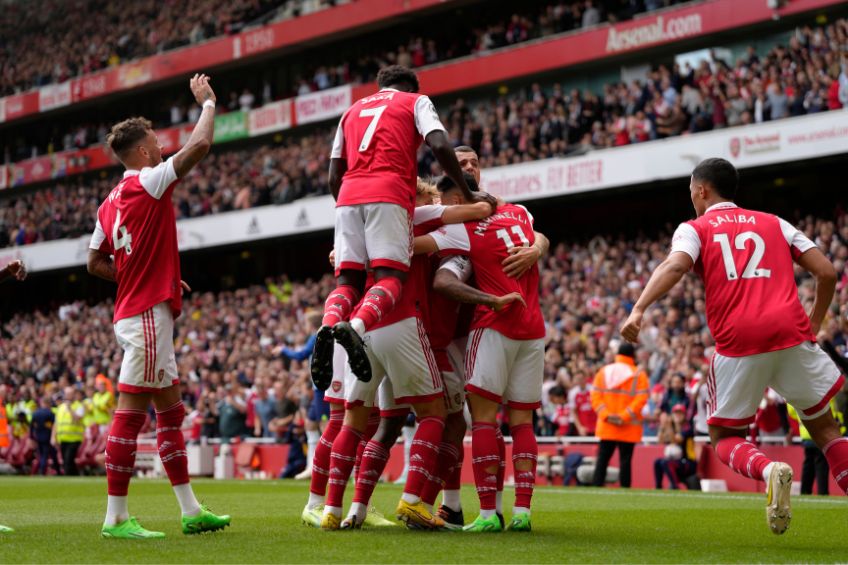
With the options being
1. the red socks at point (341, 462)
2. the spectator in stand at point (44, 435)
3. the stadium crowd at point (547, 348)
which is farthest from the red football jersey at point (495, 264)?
the spectator in stand at point (44, 435)

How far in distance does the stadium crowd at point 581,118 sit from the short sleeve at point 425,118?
53.8 feet

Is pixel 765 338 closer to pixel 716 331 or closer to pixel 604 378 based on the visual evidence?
pixel 716 331

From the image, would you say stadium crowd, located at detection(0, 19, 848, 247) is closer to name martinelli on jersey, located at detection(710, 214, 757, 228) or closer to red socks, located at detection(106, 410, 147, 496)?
name martinelli on jersey, located at detection(710, 214, 757, 228)

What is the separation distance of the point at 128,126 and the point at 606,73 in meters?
25.0

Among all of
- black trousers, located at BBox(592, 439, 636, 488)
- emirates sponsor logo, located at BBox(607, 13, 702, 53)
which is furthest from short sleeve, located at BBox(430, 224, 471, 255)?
emirates sponsor logo, located at BBox(607, 13, 702, 53)

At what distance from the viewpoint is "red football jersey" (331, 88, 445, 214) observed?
6.93 meters

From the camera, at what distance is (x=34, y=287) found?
47.0m

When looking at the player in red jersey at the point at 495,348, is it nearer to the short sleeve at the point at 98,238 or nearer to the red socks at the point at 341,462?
the red socks at the point at 341,462

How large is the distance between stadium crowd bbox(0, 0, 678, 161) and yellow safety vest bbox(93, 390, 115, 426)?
15.3 m

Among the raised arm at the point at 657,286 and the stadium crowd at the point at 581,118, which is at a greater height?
the stadium crowd at the point at 581,118

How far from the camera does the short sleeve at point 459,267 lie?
746cm

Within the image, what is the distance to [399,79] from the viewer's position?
24.4ft

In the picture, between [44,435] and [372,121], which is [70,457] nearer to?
[44,435]

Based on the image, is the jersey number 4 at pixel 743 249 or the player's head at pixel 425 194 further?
the player's head at pixel 425 194
